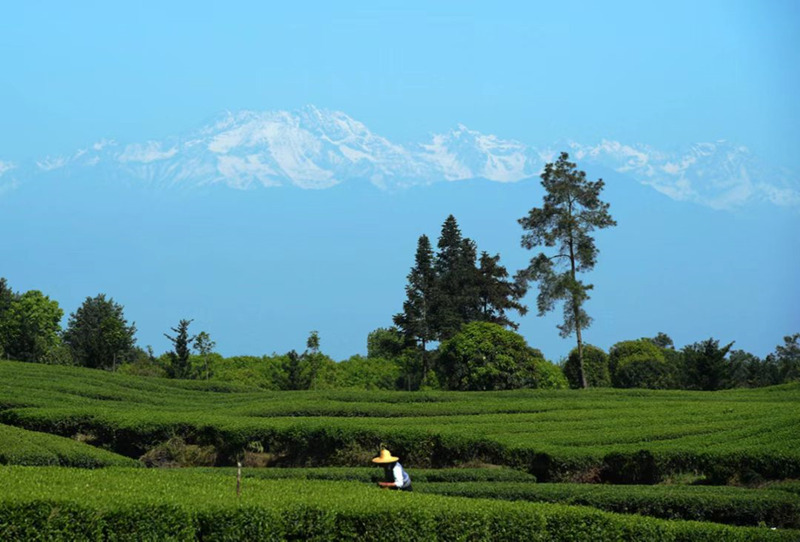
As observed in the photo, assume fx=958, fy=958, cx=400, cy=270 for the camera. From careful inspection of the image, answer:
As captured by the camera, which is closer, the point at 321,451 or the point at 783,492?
the point at 783,492

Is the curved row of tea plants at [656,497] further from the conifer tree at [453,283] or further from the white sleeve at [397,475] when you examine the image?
the conifer tree at [453,283]

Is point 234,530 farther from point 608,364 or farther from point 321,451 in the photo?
point 608,364

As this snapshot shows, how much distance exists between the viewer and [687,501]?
18.3m

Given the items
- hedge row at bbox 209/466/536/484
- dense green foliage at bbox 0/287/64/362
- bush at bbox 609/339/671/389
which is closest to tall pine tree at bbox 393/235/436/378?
bush at bbox 609/339/671/389

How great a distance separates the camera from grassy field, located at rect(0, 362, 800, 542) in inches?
528

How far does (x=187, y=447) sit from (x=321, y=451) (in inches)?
147

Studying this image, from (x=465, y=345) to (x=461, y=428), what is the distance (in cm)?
2185

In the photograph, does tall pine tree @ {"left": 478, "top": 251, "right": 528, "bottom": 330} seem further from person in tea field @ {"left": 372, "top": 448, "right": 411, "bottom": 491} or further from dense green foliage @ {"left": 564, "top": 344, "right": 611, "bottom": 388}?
person in tea field @ {"left": 372, "top": 448, "right": 411, "bottom": 491}

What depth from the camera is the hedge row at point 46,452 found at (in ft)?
67.1

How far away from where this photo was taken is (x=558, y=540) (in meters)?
15.3

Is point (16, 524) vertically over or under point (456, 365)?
under

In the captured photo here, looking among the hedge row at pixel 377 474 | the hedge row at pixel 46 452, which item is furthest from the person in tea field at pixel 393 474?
the hedge row at pixel 46 452

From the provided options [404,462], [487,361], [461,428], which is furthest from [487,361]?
[404,462]

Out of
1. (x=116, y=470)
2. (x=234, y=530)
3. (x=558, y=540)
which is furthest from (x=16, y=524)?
(x=558, y=540)
